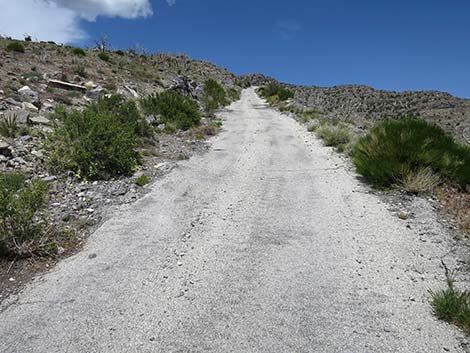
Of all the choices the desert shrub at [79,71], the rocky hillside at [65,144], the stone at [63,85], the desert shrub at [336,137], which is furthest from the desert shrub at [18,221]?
the desert shrub at [79,71]

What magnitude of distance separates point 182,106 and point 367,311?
17.0m

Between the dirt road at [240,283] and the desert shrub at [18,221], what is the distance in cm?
82

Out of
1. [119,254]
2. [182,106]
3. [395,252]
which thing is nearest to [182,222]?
[119,254]

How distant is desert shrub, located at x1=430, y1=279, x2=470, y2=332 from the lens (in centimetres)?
461

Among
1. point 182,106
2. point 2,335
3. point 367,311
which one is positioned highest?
point 182,106

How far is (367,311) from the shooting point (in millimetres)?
4945

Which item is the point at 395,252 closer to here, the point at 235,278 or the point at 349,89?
the point at 235,278

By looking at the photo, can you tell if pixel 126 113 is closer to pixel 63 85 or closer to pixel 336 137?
pixel 63 85

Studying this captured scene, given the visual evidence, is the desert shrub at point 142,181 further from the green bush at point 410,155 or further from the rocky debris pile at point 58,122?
the green bush at point 410,155

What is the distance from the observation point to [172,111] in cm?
1964

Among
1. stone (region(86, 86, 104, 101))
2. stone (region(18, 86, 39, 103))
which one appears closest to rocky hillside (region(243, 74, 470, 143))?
stone (region(86, 86, 104, 101))

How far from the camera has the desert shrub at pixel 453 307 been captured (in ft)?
15.1

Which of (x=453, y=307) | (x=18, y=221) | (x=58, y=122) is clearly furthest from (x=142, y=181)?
(x=453, y=307)

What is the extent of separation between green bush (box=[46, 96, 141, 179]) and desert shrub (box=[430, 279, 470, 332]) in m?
7.71
